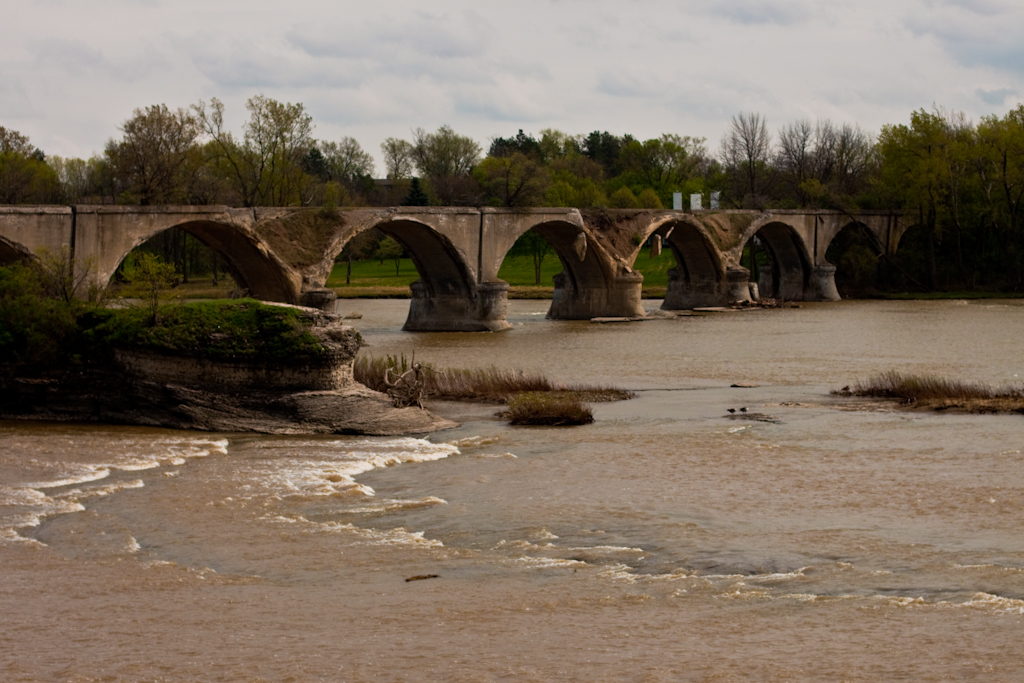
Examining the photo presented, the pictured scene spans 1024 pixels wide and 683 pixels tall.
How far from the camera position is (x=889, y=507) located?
15148 mm

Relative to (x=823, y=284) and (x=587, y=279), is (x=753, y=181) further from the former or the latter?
(x=587, y=279)

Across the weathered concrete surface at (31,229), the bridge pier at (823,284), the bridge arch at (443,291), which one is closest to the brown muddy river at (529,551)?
the weathered concrete surface at (31,229)

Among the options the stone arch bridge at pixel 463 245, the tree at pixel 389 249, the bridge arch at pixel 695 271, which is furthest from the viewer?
the tree at pixel 389 249

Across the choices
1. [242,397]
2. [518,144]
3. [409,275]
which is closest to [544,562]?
[242,397]

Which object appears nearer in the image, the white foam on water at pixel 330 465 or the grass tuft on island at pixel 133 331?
the white foam on water at pixel 330 465

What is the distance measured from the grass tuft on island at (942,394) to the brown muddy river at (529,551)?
2.76 ft

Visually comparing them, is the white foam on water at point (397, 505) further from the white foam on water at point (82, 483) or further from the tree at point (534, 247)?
the tree at point (534, 247)

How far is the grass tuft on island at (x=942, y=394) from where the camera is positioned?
77.7 ft

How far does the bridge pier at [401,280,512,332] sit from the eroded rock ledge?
29.1m

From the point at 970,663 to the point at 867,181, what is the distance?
84.3 meters

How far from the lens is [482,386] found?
2661 cm

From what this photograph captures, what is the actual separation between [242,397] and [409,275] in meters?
76.5

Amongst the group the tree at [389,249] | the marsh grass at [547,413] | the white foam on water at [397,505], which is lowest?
the white foam on water at [397,505]

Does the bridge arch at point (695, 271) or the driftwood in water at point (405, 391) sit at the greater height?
the bridge arch at point (695, 271)
